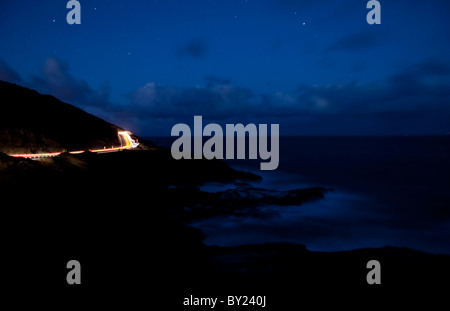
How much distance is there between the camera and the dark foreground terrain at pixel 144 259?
326 inches

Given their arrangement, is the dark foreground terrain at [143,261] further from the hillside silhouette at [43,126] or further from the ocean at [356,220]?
the hillside silhouette at [43,126]

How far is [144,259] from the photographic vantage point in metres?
10.2

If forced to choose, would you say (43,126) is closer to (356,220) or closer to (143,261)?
(143,261)

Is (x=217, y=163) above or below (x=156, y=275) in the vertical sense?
above

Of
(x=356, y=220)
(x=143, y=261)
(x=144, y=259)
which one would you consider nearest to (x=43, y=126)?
(x=144, y=259)

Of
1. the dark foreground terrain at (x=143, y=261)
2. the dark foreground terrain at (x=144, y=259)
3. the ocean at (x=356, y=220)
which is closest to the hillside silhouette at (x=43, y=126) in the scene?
the dark foreground terrain at (x=144, y=259)

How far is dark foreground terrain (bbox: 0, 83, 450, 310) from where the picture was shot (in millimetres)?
8289

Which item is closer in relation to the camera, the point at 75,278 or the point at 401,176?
the point at 75,278

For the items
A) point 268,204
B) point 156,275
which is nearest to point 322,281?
point 156,275

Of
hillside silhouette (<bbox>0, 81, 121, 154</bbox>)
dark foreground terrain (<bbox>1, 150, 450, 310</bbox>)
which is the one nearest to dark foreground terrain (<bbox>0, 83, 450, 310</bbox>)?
dark foreground terrain (<bbox>1, 150, 450, 310</bbox>)

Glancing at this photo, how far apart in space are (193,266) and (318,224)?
10.9 meters
